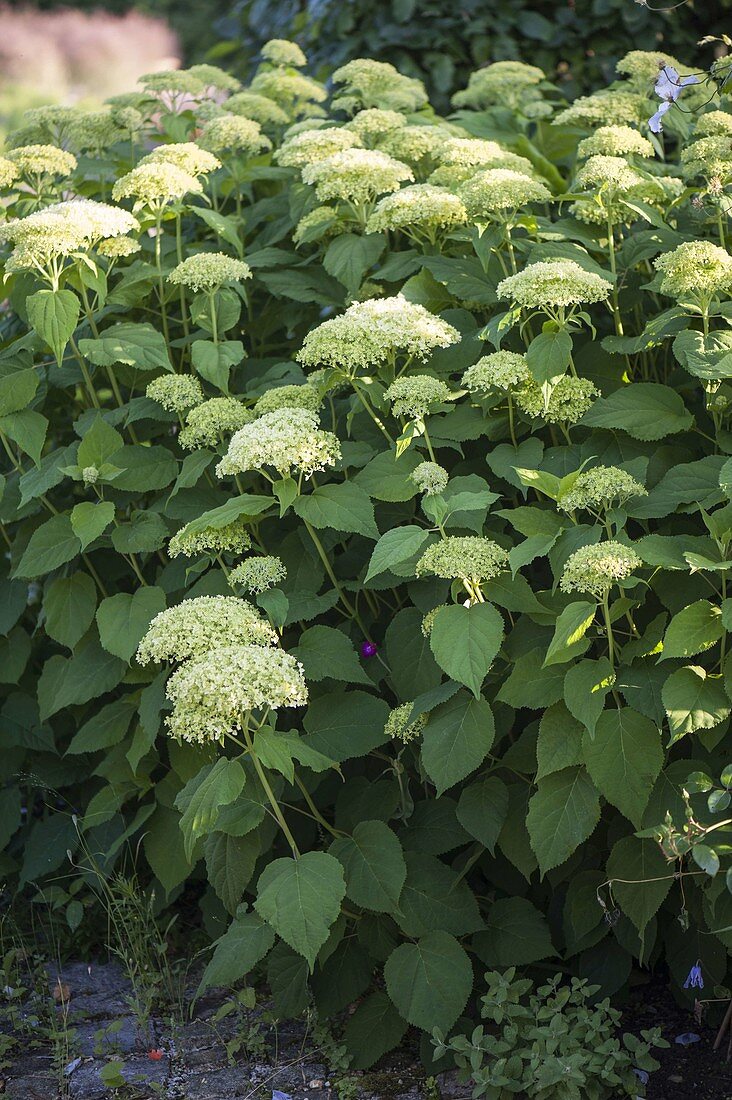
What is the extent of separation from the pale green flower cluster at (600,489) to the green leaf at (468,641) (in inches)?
11.1

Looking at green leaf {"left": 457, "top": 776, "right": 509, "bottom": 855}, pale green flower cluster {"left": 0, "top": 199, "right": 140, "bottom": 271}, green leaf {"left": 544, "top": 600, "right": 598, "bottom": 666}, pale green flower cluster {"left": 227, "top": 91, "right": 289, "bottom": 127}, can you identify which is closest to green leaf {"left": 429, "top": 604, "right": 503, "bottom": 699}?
green leaf {"left": 544, "top": 600, "right": 598, "bottom": 666}

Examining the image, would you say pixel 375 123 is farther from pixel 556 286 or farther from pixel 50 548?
pixel 50 548

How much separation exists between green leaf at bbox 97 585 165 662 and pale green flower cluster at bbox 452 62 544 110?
2.41 meters

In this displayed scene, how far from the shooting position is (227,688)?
2221 mm

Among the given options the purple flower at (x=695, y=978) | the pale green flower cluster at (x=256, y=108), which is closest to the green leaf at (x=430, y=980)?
the purple flower at (x=695, y=978)

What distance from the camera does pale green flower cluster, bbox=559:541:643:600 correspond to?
228 centimetres

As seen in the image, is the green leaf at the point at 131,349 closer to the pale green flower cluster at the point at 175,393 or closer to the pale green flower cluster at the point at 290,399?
the pale green flower cluster at the point at 175,393

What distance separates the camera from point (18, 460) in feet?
11.1

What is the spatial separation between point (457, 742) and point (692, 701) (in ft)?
1.59

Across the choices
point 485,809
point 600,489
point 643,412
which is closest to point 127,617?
point 485,809

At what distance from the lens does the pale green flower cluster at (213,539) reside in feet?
9.09

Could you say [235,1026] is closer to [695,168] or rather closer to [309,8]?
[695,168]

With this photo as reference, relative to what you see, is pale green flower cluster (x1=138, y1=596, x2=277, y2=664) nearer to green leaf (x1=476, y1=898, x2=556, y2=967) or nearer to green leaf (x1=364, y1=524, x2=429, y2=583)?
green leaf (x1=364, y1=524, x2=429, y2=583)

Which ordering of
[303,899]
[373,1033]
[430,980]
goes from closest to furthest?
[303,899], [430,980], [373,1033]
